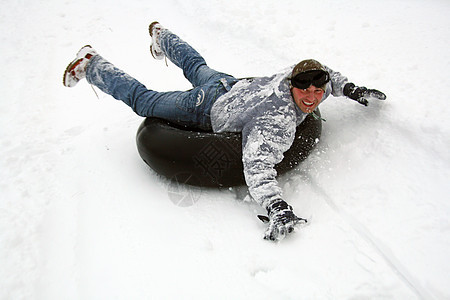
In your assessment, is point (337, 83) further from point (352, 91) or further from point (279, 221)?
point (279, 221)

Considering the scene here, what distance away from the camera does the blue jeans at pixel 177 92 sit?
2293 mm

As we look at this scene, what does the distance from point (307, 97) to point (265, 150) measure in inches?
16.5

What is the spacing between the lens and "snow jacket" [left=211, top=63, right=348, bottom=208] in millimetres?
1906

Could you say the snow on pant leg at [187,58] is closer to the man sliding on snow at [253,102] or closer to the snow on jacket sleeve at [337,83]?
the man sliding on snow at [253,102]

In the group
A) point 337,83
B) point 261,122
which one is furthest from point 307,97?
point 337,83

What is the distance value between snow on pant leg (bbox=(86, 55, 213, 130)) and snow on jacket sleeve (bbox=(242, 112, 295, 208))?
44 centimetres

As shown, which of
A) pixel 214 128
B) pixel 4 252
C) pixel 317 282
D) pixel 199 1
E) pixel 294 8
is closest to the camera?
pixel 317 282

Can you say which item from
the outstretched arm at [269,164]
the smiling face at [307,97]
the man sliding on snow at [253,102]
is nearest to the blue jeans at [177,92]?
the man sliding on snow at [253,102]

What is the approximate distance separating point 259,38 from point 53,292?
3188mm

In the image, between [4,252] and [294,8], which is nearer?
[4,252]

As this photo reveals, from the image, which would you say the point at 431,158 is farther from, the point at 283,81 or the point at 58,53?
the point at 58,53

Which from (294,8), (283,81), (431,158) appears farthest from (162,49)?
(431,158)

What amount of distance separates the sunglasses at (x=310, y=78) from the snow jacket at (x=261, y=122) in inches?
5.7

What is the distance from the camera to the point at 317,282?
64.1 inches
